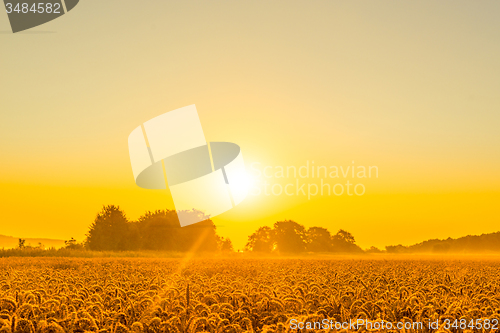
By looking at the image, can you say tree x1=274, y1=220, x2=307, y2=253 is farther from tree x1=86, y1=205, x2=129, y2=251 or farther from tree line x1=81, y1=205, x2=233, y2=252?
tree x1=86, y1=205, x2=129, y2=251

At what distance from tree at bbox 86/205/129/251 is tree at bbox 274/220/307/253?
40.8 metres

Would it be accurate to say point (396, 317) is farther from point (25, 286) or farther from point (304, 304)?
point (25, 286)

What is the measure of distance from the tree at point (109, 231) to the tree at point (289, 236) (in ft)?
134

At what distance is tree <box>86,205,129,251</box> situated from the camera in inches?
3135

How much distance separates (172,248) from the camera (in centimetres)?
8350

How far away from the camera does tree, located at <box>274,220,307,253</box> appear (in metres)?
103

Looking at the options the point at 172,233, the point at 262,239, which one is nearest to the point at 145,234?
the point at 172,233

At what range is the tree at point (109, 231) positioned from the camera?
79625 mm

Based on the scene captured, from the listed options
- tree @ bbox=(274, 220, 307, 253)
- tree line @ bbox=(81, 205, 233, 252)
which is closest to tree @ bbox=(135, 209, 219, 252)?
tree line @ bbox=(81, 205, 233, 252)

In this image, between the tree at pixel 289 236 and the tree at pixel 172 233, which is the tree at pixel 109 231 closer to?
the tree at pixel 172 233

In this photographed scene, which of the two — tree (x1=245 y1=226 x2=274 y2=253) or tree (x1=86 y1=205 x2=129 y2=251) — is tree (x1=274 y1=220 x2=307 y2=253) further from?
tree (x1=86 y1=205 x2=129 y2=251)

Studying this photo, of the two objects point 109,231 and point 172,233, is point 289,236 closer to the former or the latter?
point 172,233

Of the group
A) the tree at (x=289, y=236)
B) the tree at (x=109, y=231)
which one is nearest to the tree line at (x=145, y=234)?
the tree at (x=109, y=231)

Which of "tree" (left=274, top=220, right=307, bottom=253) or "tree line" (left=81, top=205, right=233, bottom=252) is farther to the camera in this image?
"tree" (left=274, top=220, right=307, bottom=253)
